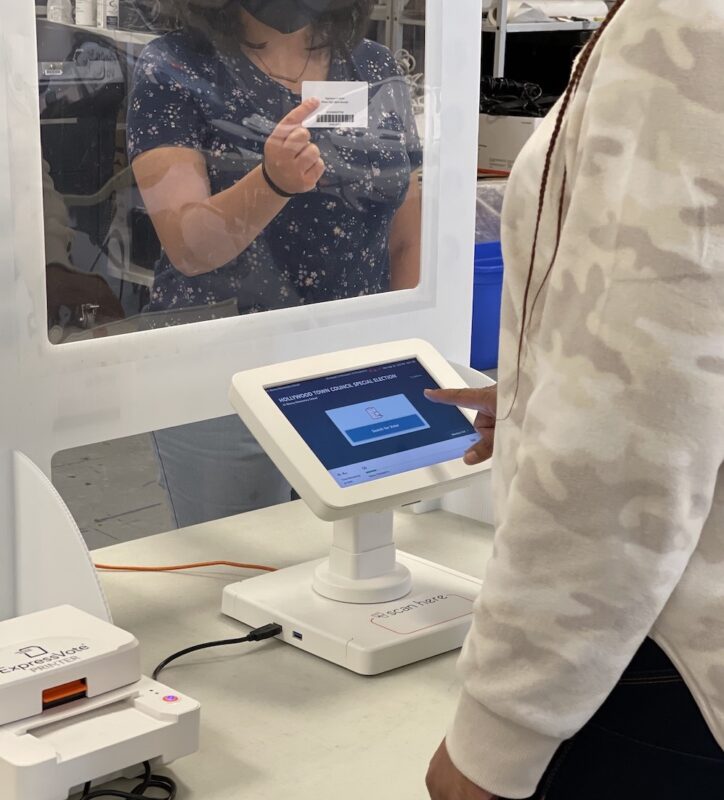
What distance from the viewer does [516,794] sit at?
67cm

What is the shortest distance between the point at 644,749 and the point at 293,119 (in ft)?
2.90

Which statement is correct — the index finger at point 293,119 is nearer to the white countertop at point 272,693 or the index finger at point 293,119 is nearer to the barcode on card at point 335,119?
the barcode on card at point 335,119

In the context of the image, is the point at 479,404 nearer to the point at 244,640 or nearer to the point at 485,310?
the point at 244,640

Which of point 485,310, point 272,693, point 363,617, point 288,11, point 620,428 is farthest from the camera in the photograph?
point 485,310

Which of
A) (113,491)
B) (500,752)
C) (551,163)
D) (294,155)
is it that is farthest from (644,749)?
(113,491)

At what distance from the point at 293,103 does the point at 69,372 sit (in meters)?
0.40

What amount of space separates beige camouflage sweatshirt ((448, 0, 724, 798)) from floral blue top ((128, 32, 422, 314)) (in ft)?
2.24

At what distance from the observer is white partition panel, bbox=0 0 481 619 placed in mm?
1125

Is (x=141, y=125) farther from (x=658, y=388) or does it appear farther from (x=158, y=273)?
(x=658, y=388)

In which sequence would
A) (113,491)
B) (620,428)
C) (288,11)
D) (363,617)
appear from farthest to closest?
(113,491)
(288,11)
(363,617)
(620,428)

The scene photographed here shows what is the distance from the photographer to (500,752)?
0.66 m

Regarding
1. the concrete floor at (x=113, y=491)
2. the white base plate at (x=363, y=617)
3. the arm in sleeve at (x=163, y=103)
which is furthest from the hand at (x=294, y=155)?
the concrete floor at (x=113, y=491)

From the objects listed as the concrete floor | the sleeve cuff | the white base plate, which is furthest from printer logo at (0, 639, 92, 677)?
the concrete floor

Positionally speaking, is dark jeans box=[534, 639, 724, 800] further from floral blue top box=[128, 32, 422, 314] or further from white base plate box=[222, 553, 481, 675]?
floral blue top box=[128, 32, 422, 314]
